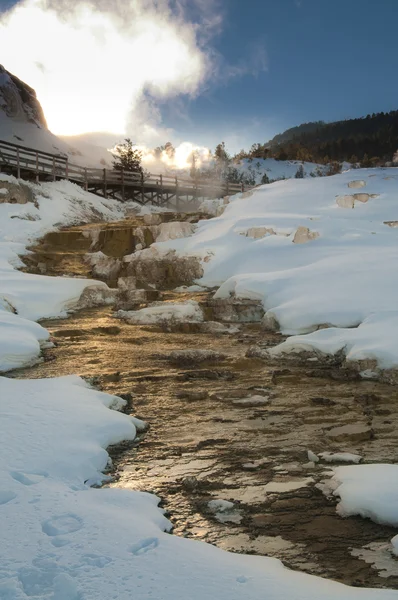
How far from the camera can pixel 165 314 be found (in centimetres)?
1134

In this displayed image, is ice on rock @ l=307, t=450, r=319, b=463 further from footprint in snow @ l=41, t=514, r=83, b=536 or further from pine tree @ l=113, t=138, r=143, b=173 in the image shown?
pine tree @ l=113, t=138, r=143, b=173

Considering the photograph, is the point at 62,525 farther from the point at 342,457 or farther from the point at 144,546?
the point at 342,457

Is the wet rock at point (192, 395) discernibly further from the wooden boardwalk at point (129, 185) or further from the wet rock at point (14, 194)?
the wooden boardwalk at point (129, 185)

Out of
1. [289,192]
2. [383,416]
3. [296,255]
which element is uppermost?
[289,192]

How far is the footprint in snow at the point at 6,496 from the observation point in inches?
123

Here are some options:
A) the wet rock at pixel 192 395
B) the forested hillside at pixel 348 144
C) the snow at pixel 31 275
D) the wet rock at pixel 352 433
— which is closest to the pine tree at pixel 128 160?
the snow at pixel 31 275

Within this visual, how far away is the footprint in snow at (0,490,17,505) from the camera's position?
313 cm

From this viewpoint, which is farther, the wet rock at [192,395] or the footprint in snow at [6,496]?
the wet rock at [192,395]

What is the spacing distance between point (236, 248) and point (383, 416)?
11.3 metres

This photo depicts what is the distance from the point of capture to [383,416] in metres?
5.58

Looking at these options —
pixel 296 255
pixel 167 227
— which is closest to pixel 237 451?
pixel 296 255

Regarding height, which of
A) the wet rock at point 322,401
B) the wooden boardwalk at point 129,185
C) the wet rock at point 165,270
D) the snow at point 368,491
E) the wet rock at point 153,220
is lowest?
the wet rock at point 322,401

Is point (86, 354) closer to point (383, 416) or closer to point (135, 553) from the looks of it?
point (383, 416)

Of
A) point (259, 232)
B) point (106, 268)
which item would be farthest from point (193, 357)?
point (259, 232)
